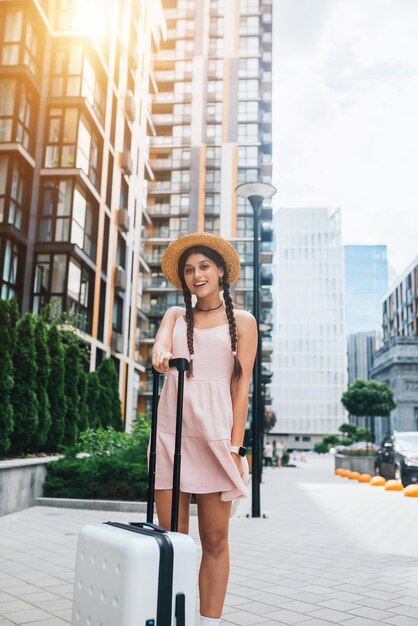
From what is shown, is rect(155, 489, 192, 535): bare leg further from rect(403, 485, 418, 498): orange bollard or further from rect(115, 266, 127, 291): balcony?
rect(115, 266, 127, 291): balcony

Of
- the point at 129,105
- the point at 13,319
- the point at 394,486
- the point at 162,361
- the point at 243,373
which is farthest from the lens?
the point at 129,105

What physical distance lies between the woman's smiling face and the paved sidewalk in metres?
2.24

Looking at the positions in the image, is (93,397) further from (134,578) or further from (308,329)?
(308,329)

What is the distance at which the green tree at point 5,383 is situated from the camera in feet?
32.3

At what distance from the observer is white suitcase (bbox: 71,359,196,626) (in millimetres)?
2342

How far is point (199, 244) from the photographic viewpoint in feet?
11.1

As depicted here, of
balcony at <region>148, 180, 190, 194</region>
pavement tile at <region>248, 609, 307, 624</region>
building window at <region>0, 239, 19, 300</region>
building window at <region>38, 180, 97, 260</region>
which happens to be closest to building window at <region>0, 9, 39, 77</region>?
building window at <region>38, 180, 97, 260</region>

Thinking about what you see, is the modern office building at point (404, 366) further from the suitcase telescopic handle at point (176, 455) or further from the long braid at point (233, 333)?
the suitcase telescopic handle at point (176, 455)

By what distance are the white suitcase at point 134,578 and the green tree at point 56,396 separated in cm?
1080

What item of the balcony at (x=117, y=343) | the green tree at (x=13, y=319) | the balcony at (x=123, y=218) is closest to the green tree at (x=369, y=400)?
the balcony at (x=117, y=343)

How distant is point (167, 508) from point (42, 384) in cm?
957

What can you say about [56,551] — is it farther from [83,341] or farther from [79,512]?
[83,341]

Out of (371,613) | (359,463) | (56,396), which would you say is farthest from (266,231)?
(371,613)

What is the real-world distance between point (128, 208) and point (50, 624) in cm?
3003
